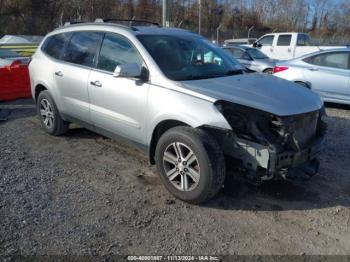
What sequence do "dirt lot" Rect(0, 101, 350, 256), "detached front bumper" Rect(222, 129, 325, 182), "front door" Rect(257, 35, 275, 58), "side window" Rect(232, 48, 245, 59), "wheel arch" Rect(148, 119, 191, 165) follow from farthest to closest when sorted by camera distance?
"front door" Rect(257, 35, 275, 58)
"side window" Rect(232, 48, 245, 59)
"wheel arch" Rect(148, 119, 191, 165)
"detached front bumper" Rect(222, 129, 325, 182)
"dirt lot" Rect(0, 101, 350, 256)

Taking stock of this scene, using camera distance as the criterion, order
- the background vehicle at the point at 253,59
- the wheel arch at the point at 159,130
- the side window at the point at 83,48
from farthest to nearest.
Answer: the background vehicle at the point at 253,59
the side window at the point at 83,48
the wheel arch at the point at 159,130

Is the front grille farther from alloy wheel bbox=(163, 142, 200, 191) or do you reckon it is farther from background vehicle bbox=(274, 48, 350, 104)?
background vehicle bbox=(274, 48, 350, 104)

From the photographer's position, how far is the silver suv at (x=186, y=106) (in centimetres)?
356

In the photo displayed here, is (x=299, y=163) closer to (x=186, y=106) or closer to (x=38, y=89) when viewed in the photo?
(x=186, y=106)

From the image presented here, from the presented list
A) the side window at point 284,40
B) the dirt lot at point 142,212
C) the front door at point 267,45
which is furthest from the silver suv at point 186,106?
the front door at point 267,45

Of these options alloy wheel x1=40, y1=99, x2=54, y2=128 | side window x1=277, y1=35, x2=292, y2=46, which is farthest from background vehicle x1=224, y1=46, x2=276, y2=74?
alloy wheel x1=40, y1=99, x2=54, y2=128

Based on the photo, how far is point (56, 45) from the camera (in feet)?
19.0

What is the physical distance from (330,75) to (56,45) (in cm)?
622

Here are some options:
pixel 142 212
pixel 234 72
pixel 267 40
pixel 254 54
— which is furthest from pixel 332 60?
pixel 267 40

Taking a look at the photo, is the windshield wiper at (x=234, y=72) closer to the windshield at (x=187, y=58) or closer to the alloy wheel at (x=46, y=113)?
the windshield at (x=187, y=58)

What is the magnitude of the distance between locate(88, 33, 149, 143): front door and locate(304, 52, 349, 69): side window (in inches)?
237

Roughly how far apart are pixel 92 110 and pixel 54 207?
1.62 meters

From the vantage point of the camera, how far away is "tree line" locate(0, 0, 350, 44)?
32.3m

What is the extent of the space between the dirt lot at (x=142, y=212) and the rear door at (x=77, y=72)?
0.73 m
